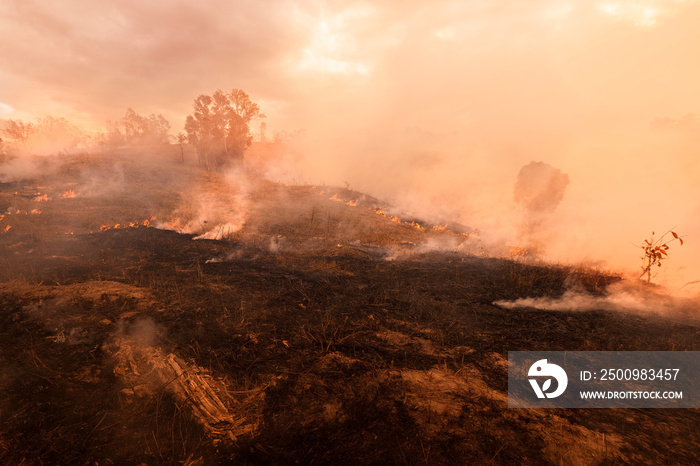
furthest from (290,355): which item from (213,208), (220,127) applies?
(220,127)

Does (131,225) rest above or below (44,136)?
below

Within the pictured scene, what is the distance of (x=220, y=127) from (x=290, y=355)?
Answer: 124 feet

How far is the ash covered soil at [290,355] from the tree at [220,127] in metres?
25.5

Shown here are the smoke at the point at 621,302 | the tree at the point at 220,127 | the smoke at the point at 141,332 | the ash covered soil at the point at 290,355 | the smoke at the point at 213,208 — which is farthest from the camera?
the tree at the point at 220,127

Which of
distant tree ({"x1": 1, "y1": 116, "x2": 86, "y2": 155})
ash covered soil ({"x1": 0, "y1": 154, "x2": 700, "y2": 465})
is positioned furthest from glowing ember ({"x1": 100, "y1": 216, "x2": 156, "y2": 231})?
distant tree ({"x1": 1, "y1": 116, "x2": 86, "y2": 155})

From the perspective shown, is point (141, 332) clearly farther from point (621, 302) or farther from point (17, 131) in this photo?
point (17, 131)

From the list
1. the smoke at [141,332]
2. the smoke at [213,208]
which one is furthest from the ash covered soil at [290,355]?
the smoke at [213,208]

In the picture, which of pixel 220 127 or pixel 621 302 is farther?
pixel 220 127

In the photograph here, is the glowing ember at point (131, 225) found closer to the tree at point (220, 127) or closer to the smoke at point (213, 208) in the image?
the smoke at point (213, 208)

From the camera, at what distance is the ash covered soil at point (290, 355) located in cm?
349

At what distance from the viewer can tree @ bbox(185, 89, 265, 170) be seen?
35312 millimetres

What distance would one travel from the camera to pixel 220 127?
35.7 m

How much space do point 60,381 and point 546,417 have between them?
299 inches

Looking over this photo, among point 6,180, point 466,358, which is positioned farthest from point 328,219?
point 6,180
